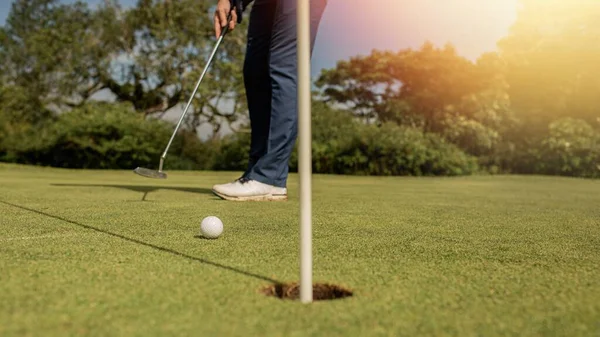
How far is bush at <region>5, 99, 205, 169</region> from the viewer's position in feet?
55.1

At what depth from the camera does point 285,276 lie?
179 centimetres

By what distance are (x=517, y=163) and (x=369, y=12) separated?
786 centimetres

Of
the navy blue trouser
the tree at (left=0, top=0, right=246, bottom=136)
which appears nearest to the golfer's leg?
the navy blue trouser

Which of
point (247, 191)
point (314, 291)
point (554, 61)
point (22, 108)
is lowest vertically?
point (314, 291)

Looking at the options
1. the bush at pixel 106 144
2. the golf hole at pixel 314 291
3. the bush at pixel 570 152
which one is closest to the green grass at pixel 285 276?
the golf hole at pixel 314 291

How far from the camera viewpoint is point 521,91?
27.7 meters

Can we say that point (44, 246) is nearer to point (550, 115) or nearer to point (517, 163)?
point (517, 163)

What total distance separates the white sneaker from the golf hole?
9.13 feet

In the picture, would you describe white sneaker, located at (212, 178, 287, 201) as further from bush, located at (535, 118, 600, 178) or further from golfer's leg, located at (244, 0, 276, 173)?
bush, located at (535, 118, 600, 178)

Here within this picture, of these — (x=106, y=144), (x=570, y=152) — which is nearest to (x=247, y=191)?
(x=106, y=144)

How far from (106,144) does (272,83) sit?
13.1 metres

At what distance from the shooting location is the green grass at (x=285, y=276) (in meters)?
1.30

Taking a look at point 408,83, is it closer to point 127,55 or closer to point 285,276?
point 127,55

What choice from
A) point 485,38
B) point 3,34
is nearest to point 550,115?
point 485,38
